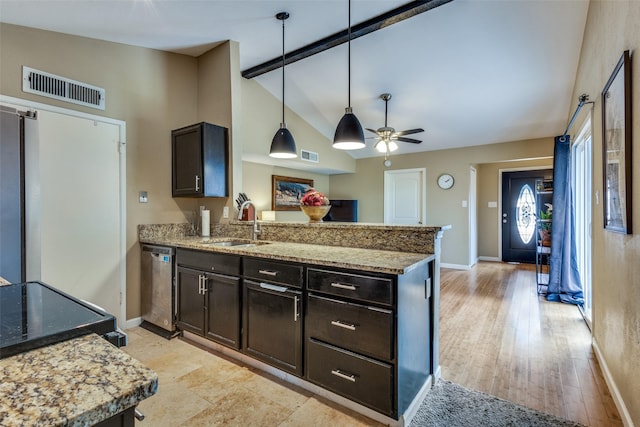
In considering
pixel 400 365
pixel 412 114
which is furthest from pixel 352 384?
pixel 412 114

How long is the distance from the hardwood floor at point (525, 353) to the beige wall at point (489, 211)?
107 inches

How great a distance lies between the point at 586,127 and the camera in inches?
123

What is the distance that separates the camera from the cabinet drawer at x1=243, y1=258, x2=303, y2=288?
79.8 inches

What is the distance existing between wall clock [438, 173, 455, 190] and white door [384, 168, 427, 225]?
0.29 metres

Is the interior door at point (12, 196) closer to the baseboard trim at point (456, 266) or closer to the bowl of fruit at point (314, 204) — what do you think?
the bowl of fruit at point (314, 204)

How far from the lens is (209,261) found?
2.58m

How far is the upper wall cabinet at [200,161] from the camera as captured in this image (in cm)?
317

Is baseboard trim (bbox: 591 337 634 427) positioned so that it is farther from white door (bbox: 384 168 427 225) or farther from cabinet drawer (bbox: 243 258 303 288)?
white door (bbox: 384 168 427 225)

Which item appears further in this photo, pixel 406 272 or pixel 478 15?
pixel 478 15

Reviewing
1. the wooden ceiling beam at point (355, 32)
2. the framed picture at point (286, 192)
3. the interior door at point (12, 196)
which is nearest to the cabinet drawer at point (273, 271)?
the interior door at point (12, 196)

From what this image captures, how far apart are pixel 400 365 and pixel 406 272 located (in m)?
0.49

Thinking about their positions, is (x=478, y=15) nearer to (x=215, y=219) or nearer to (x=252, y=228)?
(x=252, y=228)

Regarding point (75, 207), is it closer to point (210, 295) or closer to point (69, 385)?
point (210, 295)

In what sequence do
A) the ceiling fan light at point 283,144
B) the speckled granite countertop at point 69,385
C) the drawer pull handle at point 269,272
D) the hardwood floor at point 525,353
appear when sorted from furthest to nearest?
the ceiling fan light at point 283,144, the drawer pull handle at point 269,272, the hardwood floor at point 525,353, the speckled granite countertop at point 69,385
